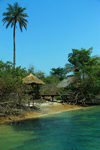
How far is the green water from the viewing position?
631 centimetres

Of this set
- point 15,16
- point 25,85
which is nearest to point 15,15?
point 15,16

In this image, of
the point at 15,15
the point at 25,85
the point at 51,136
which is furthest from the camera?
the point at 15,15

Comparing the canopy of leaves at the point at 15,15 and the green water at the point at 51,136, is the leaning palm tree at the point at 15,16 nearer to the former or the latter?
the canopy of leaves at the point at 15,15

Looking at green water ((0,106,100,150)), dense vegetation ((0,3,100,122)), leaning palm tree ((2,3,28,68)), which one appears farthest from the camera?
leaning palm tree ((2,3,28,68))

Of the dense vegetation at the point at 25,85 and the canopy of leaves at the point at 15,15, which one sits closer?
the dense vegetation at the point at 25,85

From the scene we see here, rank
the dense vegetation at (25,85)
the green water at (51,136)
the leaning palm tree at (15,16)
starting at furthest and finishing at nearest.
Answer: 1. the leaning palm tree at (15,16)
2. the dense vegetation at (25,85)
3. the green water at (51,136)

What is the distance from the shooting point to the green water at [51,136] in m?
6.31

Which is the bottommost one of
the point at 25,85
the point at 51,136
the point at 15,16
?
the point at 51,136

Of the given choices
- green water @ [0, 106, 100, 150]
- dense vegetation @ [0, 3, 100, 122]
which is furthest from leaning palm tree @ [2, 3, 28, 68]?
green water @ [0, 106, 100, 150]

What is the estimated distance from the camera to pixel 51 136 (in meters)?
7.34

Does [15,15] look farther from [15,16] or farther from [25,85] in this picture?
[25,85]

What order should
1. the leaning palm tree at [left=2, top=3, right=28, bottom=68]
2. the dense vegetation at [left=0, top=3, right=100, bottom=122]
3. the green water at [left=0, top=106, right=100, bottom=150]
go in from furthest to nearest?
the leaning palm tree at [left=2, top=3, right=28, bottom=68]
the dense vegetation at [left=0, top=3, right=100, bottom=122]
the green water at [left=0, top=106, right=100, bottom=150]

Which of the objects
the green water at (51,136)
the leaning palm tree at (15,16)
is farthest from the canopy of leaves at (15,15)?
the green water at (51,136)

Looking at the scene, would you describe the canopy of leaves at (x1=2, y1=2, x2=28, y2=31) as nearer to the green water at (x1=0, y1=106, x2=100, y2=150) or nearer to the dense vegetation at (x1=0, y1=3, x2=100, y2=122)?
the dense vegetation at (x1=0, y1=3, x2=100, y2=122)
